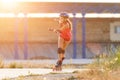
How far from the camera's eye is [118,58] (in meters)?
11.1

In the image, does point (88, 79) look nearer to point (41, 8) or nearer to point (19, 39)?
point (41, 8)

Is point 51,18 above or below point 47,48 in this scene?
above

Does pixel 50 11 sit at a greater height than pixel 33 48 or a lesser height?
greater

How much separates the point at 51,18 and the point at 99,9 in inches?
309

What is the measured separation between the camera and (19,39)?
39656 millimetres

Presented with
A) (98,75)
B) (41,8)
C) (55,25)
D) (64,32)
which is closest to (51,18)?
(55,25)

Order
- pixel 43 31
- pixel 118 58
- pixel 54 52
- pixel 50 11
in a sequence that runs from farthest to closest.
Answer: pixel 43 31 → pixel 54 52 → pixel 50 11 → pixel 118 58

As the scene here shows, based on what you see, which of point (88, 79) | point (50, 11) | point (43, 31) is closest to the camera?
point (88, 79)

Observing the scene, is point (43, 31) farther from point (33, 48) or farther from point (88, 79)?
point (88, 79)

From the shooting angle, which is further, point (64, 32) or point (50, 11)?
point (50, 11)

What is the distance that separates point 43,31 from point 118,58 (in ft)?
97.5

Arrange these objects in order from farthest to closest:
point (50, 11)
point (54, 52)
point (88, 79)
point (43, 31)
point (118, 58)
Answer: point (43, 31) → point (54, 52) → point (50, 11) → point (118, 58) → point (88, 79)

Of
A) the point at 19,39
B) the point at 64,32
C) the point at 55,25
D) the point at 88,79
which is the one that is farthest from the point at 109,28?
the point at 88,79

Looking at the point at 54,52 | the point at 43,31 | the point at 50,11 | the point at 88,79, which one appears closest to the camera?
the point at 88,79
